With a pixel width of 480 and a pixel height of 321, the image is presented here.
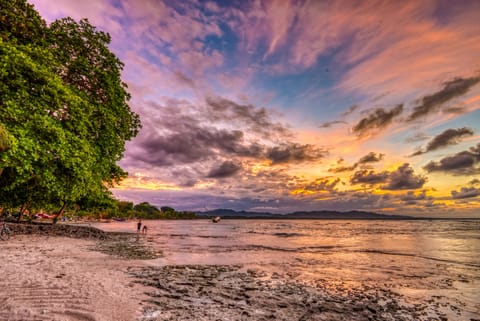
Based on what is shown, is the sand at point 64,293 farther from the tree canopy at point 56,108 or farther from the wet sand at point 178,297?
the tree canopy at point 56,108

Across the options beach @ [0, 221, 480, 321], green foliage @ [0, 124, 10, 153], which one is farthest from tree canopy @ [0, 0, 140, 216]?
beach @ [0, 221, 480, 321]

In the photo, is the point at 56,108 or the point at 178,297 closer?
the point at 178,297

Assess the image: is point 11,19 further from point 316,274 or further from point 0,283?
point 316,274

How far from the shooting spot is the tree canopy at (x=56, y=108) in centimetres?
1186

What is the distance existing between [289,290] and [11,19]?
20165mm

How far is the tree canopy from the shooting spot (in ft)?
38.9

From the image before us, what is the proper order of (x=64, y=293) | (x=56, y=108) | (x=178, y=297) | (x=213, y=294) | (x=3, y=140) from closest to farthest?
(x=64, y=293) → (x=178, y=297) → (x=213, y=294) → (x=3, y=140) → (x=56, y=108)

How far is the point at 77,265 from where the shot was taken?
11.8 m

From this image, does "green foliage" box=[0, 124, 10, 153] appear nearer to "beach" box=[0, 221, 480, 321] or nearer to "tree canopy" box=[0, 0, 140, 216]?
"tree canopy" box=[0, 0, 140, 216]

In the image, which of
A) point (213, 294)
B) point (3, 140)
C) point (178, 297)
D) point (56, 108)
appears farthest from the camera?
point (56, 108)

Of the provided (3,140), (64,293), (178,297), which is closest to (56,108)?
(3,140)

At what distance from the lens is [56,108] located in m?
13.7

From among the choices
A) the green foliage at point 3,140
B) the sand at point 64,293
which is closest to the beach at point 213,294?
the sand at point 64,293

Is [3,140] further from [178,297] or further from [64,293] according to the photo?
[178,297]
